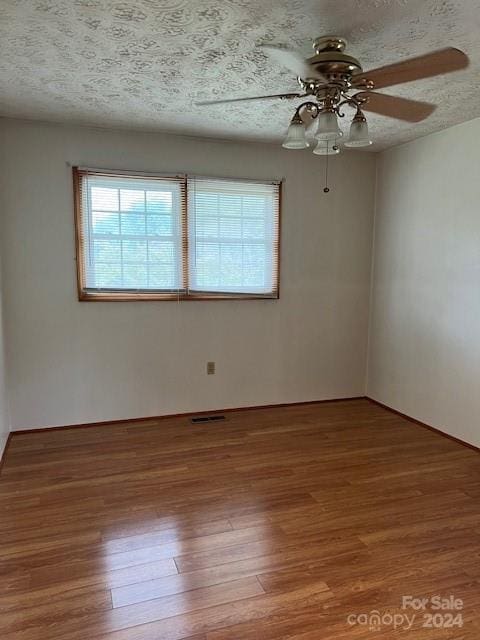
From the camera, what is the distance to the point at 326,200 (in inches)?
166

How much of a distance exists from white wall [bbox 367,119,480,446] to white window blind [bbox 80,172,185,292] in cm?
199

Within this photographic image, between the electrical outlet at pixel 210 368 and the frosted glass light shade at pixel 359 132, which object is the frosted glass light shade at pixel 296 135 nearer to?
the frosted glass light shade at pixel 359 132

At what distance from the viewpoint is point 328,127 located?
198cm

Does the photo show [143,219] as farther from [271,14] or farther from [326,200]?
[271,14]

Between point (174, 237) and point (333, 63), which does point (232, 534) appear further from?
point (174, 237)

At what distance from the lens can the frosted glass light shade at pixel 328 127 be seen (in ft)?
6.49

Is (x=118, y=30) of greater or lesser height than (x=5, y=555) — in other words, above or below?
above

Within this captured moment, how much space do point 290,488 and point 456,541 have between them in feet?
3.02

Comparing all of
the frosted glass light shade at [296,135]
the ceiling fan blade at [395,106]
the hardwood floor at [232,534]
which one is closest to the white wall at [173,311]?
the hardwood floor at [232,534]

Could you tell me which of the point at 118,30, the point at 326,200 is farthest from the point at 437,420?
the point at 118,30

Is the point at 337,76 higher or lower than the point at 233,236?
higher

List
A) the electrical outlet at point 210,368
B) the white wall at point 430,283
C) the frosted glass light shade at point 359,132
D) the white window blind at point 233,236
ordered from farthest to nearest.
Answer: the electrical outlet at point 210,368, the white window blind at point 233,236, the white wall at point 430,283, the frosted glass light shade at point 359,132

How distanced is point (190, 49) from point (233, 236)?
6.12ft

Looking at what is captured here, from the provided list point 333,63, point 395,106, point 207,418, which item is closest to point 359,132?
point 333,63
